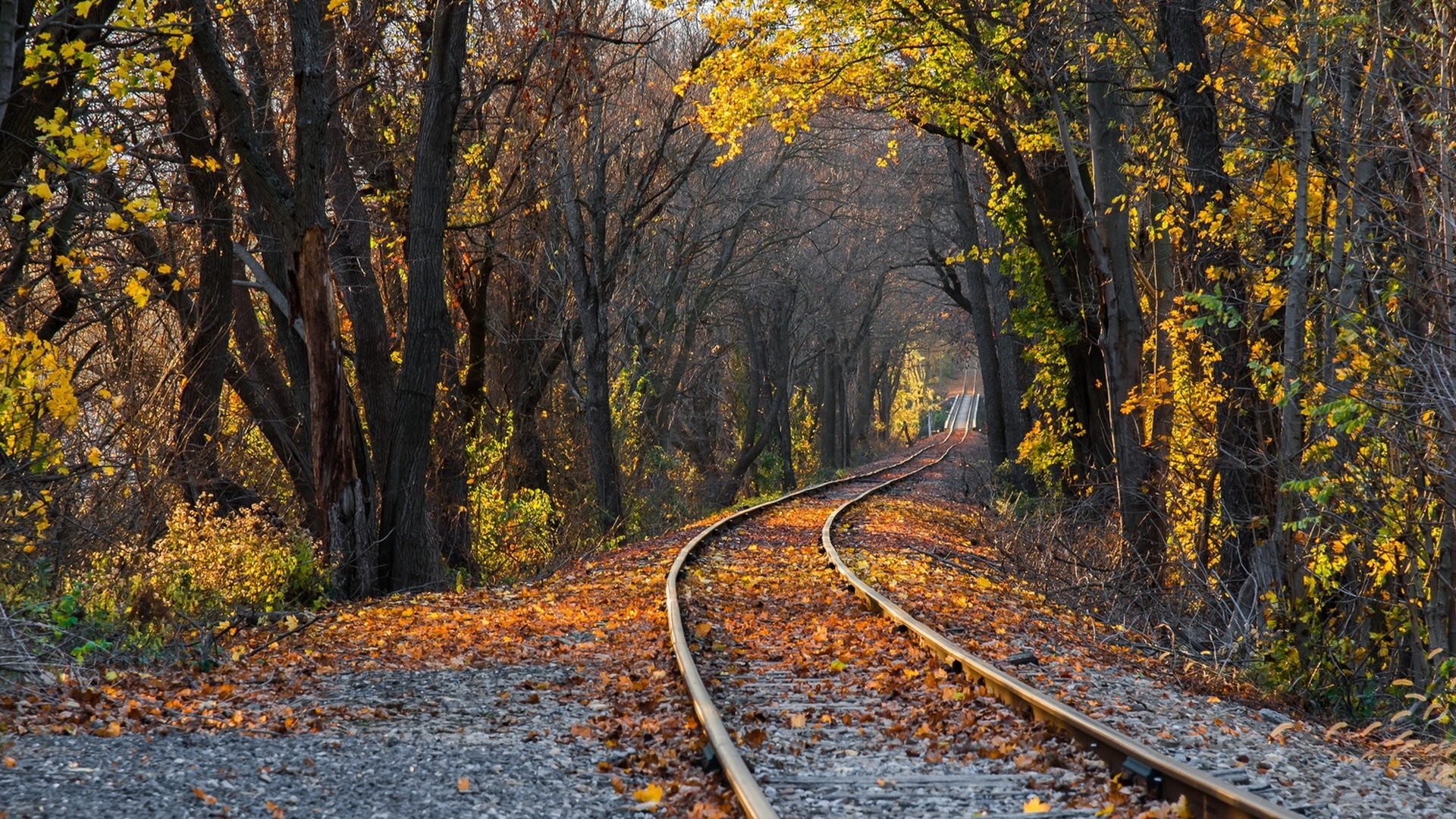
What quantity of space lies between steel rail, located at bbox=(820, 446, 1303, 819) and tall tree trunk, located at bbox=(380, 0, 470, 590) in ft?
18.6

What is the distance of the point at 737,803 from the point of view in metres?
4.75

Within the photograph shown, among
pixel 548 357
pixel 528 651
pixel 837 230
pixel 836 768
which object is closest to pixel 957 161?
pixel 548 357

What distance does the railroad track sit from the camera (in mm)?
4805

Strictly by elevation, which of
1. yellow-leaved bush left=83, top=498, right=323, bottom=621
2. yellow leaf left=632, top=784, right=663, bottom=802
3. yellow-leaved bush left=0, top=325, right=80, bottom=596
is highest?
yellow-leaved bush left=0, top=325, right=80, bottom=596

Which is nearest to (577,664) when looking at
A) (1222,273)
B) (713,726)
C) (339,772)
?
(713,726)

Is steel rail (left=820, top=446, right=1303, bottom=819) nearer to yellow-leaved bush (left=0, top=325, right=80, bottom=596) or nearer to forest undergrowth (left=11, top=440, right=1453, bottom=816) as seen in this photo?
forest undergrowth (left=11, top=440, right=1453, bottom=816)

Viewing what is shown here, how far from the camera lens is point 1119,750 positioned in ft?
16.8

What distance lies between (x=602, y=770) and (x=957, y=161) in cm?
1997

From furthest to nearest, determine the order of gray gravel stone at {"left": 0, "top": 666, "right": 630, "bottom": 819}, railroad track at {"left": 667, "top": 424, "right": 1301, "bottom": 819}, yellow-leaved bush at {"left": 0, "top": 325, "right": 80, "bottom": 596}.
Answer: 1. yellow-leaved bush at {"left": 0, "top": 325, "right": 80, "bottom": 596}
2. railroad track at {"left": 667, "top": 424, "right": 1301, "bottom": 819}
3. gray gravel stone at {"left": 0, "top": 666, "right": 630, "bottom": 819}

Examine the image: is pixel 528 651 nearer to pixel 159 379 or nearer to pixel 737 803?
pixel 737 803

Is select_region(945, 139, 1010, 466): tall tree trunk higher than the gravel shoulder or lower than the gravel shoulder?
higher

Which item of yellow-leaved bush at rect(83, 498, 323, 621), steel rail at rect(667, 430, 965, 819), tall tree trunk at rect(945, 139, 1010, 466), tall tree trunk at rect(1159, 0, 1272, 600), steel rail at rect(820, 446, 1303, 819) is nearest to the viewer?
steel rail at rect(820, 446, 1303, 819)

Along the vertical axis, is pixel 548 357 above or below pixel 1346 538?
above

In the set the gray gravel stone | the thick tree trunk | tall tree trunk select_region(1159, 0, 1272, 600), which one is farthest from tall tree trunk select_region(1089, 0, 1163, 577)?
the gray gravel stone
